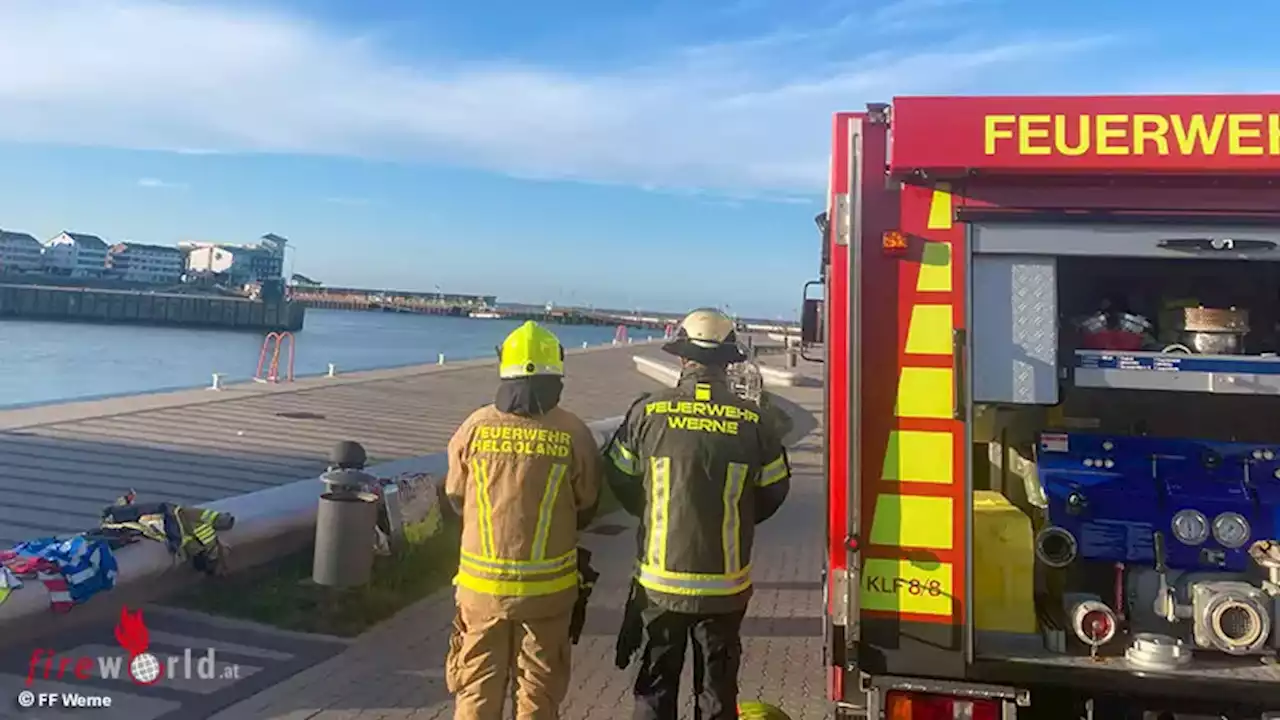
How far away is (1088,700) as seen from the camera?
3.25 m

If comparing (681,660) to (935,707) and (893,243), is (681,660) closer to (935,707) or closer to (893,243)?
(935,707)

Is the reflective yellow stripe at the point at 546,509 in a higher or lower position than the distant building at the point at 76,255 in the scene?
lower

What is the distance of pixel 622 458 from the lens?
3.98 metres

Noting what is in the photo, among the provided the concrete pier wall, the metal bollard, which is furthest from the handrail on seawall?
the concrete pier wall

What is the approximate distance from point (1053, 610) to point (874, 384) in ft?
3.94

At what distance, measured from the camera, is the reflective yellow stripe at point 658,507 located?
380 centimetres

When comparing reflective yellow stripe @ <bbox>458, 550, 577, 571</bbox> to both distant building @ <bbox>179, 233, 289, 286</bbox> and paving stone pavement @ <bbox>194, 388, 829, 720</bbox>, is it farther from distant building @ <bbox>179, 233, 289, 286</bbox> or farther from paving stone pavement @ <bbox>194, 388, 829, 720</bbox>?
distant building @ <bbox>179, 233, 289, 286</bbox>

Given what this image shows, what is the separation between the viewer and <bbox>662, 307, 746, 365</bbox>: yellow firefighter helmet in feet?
12.9

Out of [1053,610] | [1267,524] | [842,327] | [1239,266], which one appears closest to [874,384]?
[842,327]

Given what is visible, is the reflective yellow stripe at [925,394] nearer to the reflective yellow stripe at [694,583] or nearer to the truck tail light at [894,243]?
the truck tail light at [894,243]

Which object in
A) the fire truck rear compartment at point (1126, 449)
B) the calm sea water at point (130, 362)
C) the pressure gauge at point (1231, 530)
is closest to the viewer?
the fire truck rear compartment at point (1126, 449)

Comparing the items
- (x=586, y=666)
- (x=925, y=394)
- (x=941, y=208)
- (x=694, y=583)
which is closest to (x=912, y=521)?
(x=925, y=394)

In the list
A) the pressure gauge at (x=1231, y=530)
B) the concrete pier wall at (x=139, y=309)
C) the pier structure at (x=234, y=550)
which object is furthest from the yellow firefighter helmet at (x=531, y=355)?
the concrete pier wall at (x=139, y=309)

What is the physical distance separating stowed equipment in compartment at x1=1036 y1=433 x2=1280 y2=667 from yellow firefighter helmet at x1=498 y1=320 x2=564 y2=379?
1.96m
